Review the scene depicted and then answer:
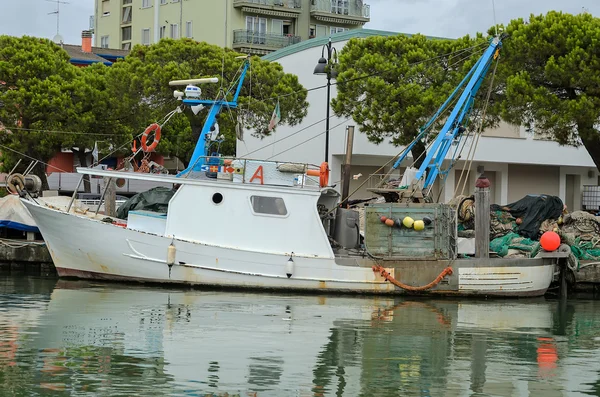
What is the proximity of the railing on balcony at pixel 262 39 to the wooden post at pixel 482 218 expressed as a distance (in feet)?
135

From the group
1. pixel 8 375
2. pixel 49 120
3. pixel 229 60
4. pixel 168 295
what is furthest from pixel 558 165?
pixel 8 375

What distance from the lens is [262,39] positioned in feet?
214

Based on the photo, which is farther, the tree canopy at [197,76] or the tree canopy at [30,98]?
the tree canopy at [30,98]

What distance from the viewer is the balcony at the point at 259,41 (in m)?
64.5

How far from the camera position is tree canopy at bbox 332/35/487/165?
34156 millimetres

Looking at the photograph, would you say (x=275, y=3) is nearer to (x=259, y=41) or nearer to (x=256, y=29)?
(x=256, y=29)

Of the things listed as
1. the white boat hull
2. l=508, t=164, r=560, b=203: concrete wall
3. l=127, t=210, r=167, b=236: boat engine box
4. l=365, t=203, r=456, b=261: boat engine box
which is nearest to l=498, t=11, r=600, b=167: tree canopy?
the white boat hull

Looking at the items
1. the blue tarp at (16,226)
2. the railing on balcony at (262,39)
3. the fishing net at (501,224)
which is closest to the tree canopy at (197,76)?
the blue tarp at (16,226)

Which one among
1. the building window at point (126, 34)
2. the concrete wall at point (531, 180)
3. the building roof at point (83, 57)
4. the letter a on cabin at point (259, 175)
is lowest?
the letter a on cabin at point (259, 175)

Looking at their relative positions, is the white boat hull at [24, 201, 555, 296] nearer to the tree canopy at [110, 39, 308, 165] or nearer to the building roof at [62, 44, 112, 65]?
the tree canopy at [110, 39, 308, 165]

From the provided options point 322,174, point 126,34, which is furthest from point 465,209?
point 126,34

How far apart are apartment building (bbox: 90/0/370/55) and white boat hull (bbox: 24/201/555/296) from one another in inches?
1535

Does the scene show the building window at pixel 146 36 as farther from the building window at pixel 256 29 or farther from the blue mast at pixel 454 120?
the blue mast at pixel 454 120

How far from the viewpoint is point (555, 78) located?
28.9m
